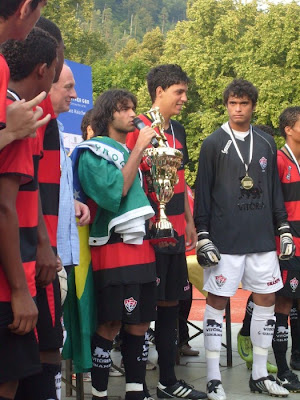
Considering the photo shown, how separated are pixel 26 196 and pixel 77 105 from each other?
646cm

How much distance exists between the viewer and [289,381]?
20.7 feet

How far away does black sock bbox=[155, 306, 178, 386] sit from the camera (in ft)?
19.3

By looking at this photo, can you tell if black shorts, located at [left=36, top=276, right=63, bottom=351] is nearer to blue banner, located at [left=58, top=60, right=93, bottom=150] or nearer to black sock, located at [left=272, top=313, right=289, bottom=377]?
black sock, located at [left=272, top=313, right=289, bottom=377]

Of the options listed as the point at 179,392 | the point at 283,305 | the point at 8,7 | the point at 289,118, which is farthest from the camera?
the point at 289,118

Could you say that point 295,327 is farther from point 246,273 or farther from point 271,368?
point 246,273

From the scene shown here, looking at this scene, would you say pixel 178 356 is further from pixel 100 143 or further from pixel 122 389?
pixel 100 143

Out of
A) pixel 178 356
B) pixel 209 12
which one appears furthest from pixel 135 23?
pixel 178 356

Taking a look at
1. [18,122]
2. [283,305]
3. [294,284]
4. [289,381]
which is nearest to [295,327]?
[283,305]

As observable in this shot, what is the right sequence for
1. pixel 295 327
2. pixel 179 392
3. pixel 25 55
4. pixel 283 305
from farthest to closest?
pixel 295 327 → pixel 283 305 → pixel 179 392 → pixel 25 55

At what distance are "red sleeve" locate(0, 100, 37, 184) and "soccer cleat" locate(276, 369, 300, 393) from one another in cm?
383

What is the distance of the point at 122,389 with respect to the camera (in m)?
6.20

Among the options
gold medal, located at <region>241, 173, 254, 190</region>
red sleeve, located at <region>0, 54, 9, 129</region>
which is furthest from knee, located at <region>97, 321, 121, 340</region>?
red sleeve, located at <region>0, 54, 9, 129</region>

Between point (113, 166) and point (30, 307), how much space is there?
2169 millimetres

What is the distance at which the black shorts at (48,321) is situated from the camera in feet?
11.8
